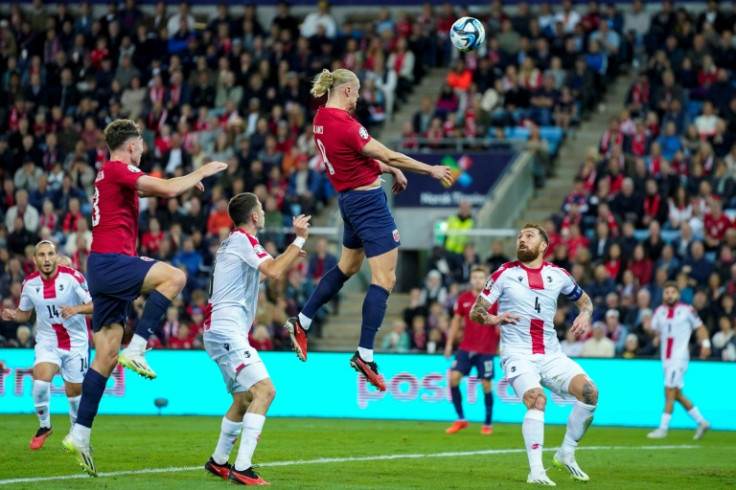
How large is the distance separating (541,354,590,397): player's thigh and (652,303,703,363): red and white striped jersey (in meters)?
6.87

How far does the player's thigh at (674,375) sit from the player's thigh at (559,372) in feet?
22.3

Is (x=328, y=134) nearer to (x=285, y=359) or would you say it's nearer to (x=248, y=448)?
(x=248, y=448)

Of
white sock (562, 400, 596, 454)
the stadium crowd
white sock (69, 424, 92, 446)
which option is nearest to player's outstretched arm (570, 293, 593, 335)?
white sock (562, 400, 596, 454)

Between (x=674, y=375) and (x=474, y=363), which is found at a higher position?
(x=674, y=375)

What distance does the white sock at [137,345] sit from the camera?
11.0 meters

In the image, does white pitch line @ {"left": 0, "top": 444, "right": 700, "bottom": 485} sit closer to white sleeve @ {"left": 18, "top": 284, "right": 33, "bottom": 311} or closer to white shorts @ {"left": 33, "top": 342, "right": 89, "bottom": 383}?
white shorts @ {"left": 33, "top": 342, "right": 89, "bottom": 383}

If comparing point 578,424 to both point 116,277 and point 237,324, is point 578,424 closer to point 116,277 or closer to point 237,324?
point 237,324

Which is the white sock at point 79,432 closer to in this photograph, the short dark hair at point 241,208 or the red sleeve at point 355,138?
the short dark hair at point 241,208

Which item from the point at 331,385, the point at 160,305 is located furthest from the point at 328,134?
the point at 331,385

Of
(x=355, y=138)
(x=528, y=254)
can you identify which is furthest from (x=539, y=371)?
(x=355, y=138)

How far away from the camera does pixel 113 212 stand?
11.2 m

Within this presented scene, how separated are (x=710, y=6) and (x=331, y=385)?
11.7 m

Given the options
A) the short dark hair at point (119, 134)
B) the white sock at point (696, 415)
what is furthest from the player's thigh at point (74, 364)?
the white sock at point (696, 415)

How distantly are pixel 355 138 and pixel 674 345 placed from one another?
927cm
